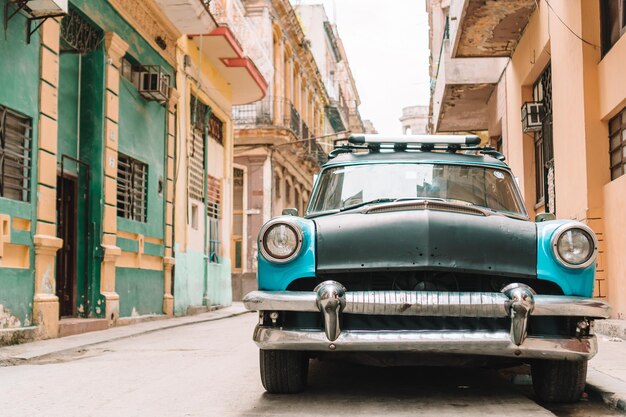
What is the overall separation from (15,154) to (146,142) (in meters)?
4.81

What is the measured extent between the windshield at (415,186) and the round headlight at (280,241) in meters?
0.81

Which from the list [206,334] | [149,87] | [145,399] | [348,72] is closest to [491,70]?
Result: [149,87]

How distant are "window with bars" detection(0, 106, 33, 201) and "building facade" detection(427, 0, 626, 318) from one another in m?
6.80

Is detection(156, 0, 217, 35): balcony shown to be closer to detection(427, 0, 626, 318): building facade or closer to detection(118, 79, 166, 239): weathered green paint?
detection(118, 79, 166, 239): weathered green paint

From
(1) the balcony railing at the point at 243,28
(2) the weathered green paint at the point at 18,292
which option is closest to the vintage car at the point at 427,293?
(2) the weathered green paint at the point at 18,292

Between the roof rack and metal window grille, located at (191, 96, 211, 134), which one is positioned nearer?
the roof rack

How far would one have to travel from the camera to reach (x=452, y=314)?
4289 mm

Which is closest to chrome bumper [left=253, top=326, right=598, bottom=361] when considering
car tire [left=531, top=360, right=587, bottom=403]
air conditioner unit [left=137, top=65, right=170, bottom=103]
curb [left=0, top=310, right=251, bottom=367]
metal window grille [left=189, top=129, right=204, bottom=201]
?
car tire [left=531, top=360, right=587, bottom=403]

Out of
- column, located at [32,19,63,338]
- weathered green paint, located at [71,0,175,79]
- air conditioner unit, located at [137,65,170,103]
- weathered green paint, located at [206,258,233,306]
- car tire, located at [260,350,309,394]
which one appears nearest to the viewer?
car tire, located at [260,350,309,394]

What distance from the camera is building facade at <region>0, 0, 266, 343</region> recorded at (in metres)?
9.31

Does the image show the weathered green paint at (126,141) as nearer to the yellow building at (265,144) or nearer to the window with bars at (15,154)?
the window with bars at (15,154)

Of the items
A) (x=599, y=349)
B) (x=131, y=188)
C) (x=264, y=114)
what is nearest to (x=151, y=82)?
(x=131, y=188)

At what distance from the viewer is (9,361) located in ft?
24.7

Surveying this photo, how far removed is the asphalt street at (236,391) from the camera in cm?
456
